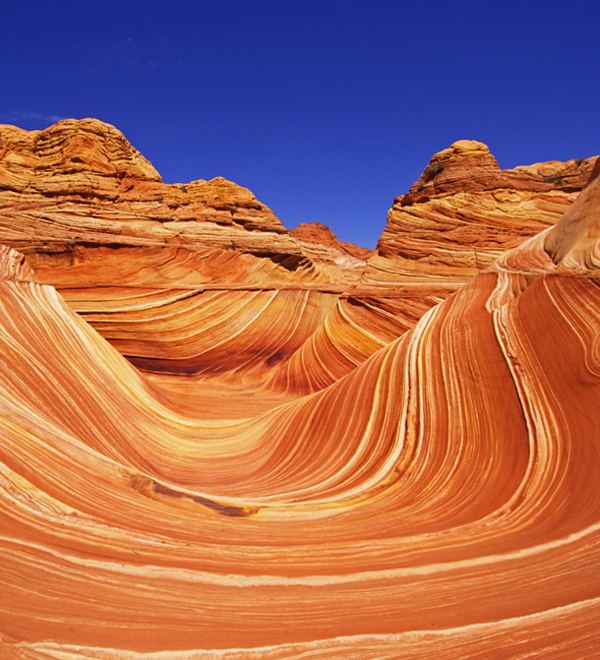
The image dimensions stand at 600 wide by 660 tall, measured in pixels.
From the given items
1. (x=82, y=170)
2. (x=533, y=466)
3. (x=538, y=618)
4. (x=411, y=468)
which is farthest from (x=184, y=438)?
(x=82, y=170)

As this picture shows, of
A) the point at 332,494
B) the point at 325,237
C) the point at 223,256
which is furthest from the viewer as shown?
the point at 325,237

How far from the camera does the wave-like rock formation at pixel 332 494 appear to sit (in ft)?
4.99

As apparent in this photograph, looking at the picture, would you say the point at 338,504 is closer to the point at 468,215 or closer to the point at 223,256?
the point at 223,256

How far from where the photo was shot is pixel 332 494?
134 inches

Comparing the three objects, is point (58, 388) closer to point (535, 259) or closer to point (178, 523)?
point (178, 523)

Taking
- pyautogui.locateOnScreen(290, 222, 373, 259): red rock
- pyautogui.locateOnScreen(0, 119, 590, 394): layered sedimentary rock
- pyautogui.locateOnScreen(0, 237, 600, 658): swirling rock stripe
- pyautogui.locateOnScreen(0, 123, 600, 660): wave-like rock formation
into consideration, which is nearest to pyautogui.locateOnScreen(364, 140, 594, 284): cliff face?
pyautogui.locateOnScreen(0, 119, 590, 394): layered sedimentary rock

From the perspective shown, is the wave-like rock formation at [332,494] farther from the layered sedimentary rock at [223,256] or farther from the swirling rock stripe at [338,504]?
the layered sedimentary rock at [223,256]

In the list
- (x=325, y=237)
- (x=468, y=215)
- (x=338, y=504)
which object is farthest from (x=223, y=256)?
(x=325, y=237)

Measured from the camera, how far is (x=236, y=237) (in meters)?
11.8

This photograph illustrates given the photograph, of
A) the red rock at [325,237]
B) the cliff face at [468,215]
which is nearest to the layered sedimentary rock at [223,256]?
the cliff face at [468,215]

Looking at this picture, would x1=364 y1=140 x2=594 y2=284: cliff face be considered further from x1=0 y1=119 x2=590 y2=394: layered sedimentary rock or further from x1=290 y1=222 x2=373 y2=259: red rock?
x1=290 y1=222 x2=373 y2=259: red rock

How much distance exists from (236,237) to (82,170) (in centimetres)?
447

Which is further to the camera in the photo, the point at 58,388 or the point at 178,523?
the point at 58,388

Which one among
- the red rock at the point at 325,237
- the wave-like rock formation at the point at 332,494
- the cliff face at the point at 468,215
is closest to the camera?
the wave-like rock formation at the point at 332,494
